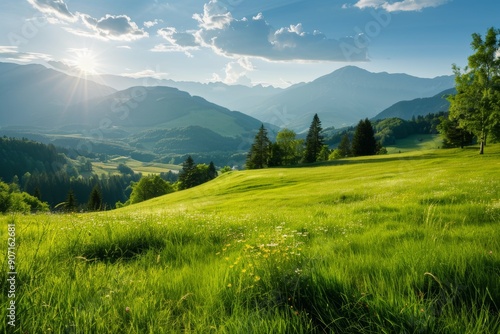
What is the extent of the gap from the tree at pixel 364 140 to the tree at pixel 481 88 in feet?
178

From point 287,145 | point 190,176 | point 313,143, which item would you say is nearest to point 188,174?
point 190,176

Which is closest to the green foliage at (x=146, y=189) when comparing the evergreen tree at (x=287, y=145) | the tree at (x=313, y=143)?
the evergreen tree at (x=287, y=145)

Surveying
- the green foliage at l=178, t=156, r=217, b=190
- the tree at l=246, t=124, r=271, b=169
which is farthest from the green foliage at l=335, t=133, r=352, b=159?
the green foliage at l=178, t=156, r=217, b=190

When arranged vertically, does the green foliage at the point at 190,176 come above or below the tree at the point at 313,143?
below

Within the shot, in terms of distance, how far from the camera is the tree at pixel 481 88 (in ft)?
161

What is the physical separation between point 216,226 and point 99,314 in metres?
4.66

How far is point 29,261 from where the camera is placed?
3.45 m

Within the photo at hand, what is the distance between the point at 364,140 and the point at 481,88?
57506 millimetres

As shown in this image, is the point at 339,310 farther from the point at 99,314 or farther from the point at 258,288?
the point at 99,314

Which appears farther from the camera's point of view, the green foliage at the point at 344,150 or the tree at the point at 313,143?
the green foliage at the point at 344,150

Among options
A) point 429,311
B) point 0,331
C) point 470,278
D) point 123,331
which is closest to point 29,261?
point 0,331

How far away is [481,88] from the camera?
50.5 m

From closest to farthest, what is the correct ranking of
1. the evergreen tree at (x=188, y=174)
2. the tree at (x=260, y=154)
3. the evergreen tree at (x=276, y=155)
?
the tree at (x=260, y=154) → the evergreen tree at (x=276, y=155) → the evergreen tree at (x=188, y=174)

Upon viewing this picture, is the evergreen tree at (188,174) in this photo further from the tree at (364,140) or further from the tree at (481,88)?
the tree at (481,88)
